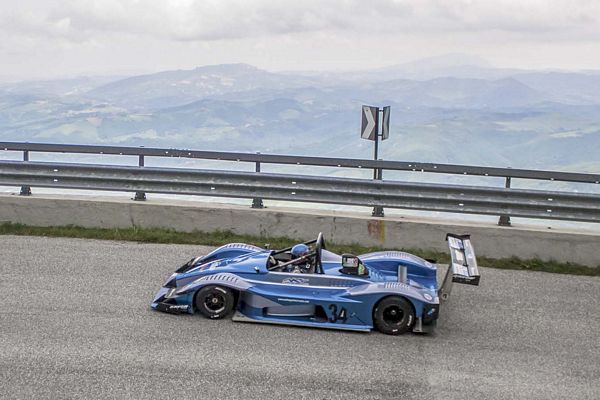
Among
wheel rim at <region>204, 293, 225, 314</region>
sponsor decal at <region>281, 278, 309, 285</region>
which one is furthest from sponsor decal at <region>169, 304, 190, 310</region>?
sponsor decal at <region>281, 278, 309, 285</region>

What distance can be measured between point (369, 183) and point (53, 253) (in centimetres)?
473

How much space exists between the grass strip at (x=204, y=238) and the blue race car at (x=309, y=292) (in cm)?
215

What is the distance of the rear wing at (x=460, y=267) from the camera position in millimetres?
6758

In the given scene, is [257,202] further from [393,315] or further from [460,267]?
[460,267]

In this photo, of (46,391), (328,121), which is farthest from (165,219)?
(328,121)

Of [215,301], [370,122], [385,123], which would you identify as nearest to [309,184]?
[370,122]

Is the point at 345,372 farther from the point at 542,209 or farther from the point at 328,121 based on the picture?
the point at 328,121

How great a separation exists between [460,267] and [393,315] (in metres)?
0.90

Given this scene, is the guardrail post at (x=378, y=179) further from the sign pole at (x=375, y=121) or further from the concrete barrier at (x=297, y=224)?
the sign pole at (x=375, y=121)

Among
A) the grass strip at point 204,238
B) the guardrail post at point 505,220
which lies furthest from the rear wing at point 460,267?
the guardrail post at point 505,220

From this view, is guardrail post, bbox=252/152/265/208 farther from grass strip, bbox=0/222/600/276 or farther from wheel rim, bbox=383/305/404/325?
wheel rim, bbox=383/305/404/325

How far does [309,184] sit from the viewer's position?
10.3 metres

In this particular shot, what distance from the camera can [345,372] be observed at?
19.1ft

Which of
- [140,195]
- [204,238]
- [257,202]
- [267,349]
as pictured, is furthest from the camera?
[140,195]
